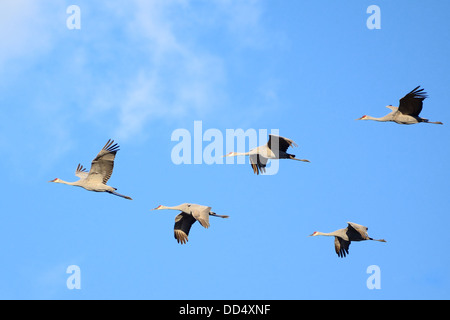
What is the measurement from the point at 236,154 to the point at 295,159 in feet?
7.52

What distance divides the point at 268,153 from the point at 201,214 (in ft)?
11.4

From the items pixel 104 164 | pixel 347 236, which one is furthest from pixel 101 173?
pixel 347 236

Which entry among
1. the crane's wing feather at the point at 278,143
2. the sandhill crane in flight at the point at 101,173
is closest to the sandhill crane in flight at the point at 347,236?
the crane's wing feather at the point at 278,143

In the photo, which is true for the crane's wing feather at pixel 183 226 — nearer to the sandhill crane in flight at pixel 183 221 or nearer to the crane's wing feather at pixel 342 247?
the sandhill crane in flight at pixel 183 221

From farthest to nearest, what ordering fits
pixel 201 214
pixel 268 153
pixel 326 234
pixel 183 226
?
pixel 326 234 → pixel 183 226 → pixel 268 153 → pixel 201 214

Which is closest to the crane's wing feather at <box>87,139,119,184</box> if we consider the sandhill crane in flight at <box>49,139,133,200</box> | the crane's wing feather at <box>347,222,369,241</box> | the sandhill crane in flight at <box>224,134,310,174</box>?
the sandhill crane in flight at <box>49,139,133,200</box>

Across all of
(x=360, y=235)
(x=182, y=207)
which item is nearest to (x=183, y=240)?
(x=182, y=207)

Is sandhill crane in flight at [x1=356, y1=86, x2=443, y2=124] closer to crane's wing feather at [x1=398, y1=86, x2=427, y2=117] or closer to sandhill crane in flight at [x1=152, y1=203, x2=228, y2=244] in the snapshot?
crane's wing feather at [x1=398, y1=86, x2=427, y2=117]

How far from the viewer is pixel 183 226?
3294cm

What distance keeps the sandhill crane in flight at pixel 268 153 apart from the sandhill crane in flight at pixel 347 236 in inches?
118

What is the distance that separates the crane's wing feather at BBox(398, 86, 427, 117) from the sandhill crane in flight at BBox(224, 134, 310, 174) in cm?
414

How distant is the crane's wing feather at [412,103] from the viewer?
104 ft

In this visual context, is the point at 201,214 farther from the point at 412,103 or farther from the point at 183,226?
the point at 412,103
